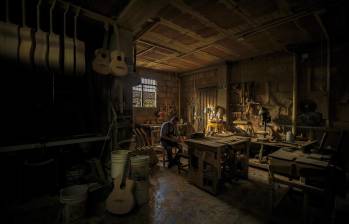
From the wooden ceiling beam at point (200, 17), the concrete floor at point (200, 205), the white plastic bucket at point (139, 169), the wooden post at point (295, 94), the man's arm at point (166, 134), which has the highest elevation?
the wooden ceiling beam at point (200, 17)

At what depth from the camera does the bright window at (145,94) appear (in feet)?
23.2

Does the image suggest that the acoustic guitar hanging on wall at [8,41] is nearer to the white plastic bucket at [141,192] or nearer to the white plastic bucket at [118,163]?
the white plastic bucket at [118,163]

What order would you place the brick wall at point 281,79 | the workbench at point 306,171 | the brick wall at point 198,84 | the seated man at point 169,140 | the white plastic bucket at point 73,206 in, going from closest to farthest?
1. the workbench at point 306,171
2. the white plastic bucket at point 73,206
3. the seated man at point 169,140
4. the brick wall at point 281,79
5. the brick wall at point 198,84

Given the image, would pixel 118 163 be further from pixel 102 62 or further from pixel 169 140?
pixel 169 140

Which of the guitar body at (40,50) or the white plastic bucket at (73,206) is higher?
the guitar body at (40,50)

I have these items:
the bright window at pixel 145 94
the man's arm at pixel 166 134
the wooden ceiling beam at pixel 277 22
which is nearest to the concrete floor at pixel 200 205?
the man's arm at pixel 166 134

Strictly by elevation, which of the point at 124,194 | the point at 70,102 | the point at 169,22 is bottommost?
the point at 124,194

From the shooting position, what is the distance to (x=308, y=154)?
7.62 feet

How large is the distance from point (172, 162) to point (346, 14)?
4.67 metres

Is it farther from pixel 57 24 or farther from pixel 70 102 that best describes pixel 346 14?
pixel 70 102

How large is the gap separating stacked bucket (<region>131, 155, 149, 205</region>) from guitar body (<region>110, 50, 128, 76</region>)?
55.5 inches

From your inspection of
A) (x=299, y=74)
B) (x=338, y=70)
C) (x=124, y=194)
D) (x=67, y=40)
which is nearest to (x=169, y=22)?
(x=67, y=40)

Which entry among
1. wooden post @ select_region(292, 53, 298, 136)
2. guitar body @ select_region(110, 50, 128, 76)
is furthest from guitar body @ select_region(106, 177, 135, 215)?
wooden post @ select_region(292, 53, 298, 136)

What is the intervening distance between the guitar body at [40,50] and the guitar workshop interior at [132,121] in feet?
0.04
